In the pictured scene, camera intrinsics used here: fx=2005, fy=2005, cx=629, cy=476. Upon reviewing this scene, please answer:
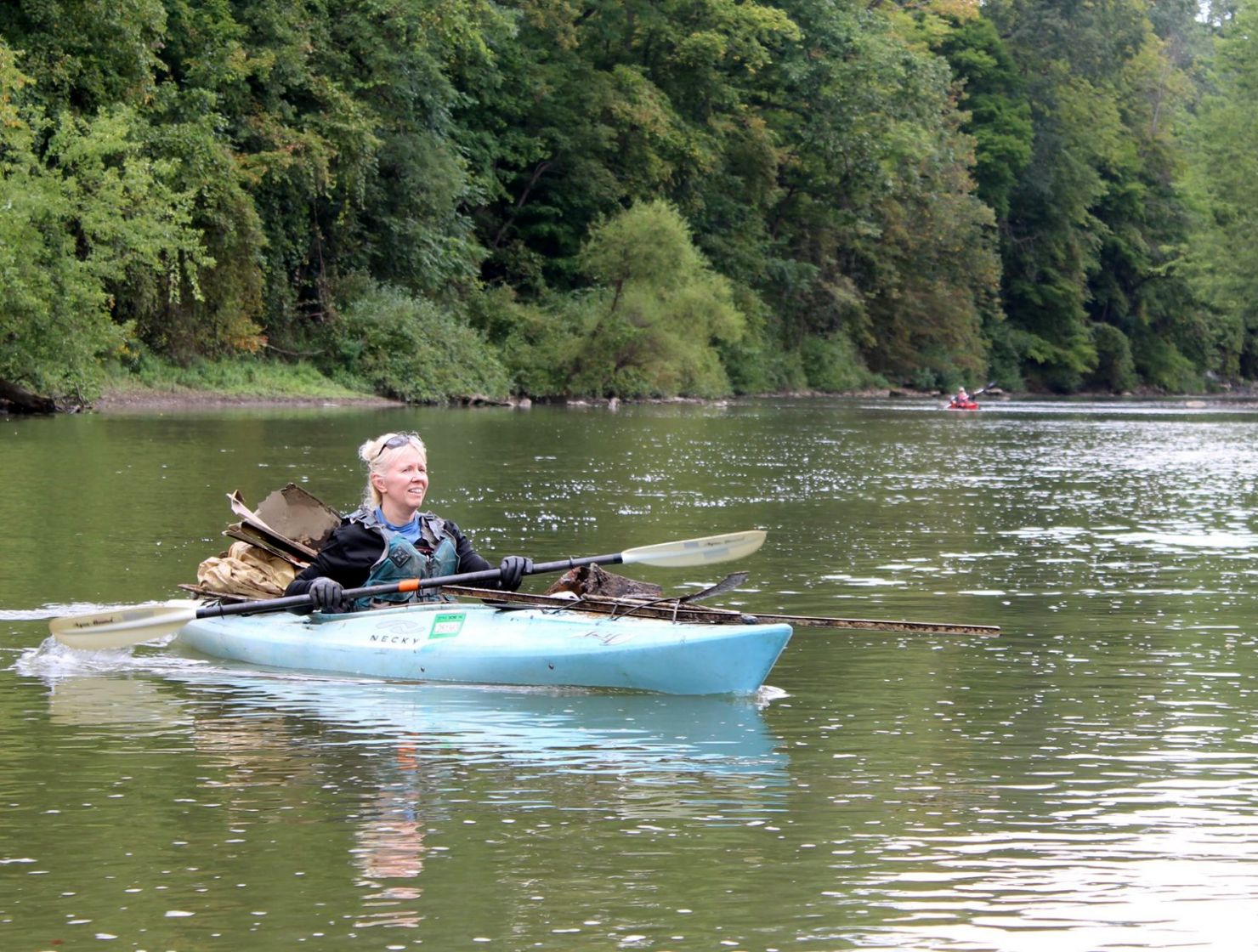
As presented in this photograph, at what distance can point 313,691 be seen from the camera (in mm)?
9969

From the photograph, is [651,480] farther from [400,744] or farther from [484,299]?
[484,299]

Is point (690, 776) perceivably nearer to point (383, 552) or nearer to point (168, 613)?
point (383, 552)

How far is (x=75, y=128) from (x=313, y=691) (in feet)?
96.4

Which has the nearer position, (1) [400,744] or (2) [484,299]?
(1) [400,744]

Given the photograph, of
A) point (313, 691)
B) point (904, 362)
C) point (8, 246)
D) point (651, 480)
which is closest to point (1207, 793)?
point (313, 691)

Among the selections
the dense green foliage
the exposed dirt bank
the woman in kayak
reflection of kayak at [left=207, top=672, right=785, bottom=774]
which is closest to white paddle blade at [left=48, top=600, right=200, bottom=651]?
reflection of kayak at [left=207, top=672, right=785, bottom=774]

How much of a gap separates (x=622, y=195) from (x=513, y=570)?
49.3 metres

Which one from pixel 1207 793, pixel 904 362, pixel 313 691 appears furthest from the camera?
pixel 904 362

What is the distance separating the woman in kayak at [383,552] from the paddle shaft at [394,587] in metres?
0.08

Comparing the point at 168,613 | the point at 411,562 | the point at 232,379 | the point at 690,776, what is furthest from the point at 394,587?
the point at 232,379

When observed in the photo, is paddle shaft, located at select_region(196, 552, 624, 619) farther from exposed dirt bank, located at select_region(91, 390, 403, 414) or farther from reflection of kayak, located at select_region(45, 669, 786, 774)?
exposed dirt bank, located at select_region(91, 390, 403, 414)

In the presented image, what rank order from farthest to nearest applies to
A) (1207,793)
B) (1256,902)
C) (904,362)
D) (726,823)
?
(904,362) < (1207,793) < (726,823) < (1256,902)

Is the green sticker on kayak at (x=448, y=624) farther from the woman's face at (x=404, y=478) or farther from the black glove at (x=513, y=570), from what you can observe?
the woman's face at (x=404, y=478)

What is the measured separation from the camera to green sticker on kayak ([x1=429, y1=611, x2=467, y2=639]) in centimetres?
1005
